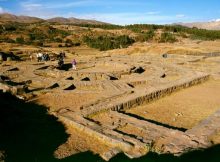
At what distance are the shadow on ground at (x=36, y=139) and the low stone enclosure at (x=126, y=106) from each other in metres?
0.26

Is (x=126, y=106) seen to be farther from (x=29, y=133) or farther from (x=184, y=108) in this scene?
(x=29, y=133)

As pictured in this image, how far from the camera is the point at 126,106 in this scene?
41.0ft

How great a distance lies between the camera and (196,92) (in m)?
15.2

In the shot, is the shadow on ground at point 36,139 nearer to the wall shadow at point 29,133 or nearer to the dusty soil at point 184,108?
the wall shadow at point 29,133

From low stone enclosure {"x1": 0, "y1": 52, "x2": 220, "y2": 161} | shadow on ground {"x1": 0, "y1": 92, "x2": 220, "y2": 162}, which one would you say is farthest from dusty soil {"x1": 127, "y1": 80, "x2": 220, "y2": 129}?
shadow on ground {"x1": 0, "y1": 92, "x2": 220, "y2": 162}

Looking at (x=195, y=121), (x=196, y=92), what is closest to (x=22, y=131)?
(x=195, y=121)

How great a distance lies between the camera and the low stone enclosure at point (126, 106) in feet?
27.7

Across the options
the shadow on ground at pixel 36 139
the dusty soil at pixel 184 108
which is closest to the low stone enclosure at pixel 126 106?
the dusty soil at pixel 184 108

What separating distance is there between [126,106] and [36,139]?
171 inches

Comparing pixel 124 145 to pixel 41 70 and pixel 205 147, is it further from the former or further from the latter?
pixel 41 70

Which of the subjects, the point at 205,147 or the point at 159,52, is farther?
the point at 159,52

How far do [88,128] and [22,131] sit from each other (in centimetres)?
207

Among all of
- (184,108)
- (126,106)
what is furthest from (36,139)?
(184,108)

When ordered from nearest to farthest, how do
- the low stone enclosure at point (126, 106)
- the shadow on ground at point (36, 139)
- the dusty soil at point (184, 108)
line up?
1. the shadow on ground at point (36, 139)
2. the low stone enclosure at point (126, 106)
3. the dusty soil at point (184, 108)
